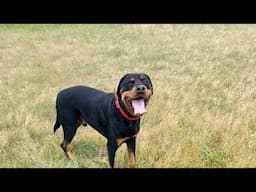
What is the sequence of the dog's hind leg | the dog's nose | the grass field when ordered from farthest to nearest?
the dog's hind leg < the grass field < the dog's nose

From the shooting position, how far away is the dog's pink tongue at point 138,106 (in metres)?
5.21

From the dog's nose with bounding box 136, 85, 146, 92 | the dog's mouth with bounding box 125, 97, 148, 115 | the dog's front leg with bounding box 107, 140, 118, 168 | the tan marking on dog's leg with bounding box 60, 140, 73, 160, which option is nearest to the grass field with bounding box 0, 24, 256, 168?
the tan marking on dog's leg with bounding box 60, 140, 73, 160

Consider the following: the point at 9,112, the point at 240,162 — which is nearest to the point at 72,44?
the point at 9,112

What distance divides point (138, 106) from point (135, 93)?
184mm

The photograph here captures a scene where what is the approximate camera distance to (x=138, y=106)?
17.2 feet

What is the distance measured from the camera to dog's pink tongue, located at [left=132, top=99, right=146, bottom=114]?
5.21 m

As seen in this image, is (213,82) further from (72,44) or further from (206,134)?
(72,44)

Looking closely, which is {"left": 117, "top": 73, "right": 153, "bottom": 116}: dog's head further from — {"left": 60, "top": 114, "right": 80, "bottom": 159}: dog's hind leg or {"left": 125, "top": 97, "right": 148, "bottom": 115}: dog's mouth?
{"left": 60, "top": 114, "right": 80, "bottom": 159}: dog's hind leg

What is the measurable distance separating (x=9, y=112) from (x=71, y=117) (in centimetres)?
201

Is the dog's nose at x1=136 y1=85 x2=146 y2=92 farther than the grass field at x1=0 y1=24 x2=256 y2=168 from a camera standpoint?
No

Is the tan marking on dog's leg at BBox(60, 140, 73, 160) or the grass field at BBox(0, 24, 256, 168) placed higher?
the grass field at BBox(0, 24, 256, 168)

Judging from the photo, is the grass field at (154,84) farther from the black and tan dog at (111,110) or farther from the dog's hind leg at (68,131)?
the black and tan dog at (111,110)

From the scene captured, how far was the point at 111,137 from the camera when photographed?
558 centimetres

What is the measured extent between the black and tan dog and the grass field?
1.25 ft
